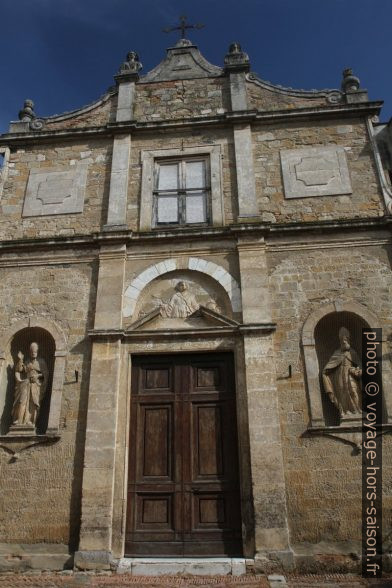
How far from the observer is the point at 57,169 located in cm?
1070

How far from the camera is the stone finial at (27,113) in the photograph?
1153cm

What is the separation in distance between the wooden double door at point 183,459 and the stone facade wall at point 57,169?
331 centimetres

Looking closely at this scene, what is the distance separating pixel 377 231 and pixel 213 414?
4583 millimetres

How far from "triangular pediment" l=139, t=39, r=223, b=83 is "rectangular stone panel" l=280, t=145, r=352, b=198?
3.14 metres

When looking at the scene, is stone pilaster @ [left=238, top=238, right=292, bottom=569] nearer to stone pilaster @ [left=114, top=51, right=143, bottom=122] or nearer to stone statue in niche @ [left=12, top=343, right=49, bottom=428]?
stone statue in niche @ [left=12, top=343, right=49, bottom=428]

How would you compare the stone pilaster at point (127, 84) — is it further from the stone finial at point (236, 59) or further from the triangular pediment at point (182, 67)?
the stone finial at point (236, 59)

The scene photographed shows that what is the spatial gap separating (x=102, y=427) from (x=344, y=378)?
4035 mm

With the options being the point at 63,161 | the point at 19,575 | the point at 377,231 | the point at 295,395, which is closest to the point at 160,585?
the point at 19,575

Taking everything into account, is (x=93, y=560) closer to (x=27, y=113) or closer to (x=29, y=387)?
(x=29, y=387)

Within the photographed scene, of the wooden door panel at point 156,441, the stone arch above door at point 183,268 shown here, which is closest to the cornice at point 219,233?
the stone arch above door at point 183,268

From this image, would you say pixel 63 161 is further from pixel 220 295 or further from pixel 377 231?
pixel 377 231

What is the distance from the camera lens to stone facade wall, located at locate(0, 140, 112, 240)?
32.6 ft

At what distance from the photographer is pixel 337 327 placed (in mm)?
8727

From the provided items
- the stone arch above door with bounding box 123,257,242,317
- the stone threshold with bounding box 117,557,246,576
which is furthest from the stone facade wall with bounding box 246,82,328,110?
the stone threshold with bounding box 117,557,246,576
